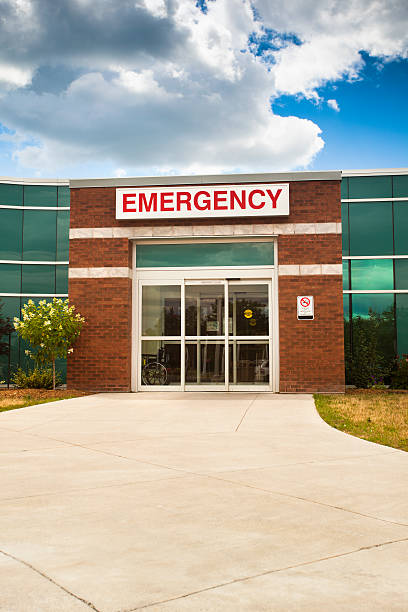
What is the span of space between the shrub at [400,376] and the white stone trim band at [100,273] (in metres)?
7.95

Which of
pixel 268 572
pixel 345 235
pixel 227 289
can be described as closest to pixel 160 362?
pixel 227 289

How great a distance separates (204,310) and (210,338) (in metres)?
0.75

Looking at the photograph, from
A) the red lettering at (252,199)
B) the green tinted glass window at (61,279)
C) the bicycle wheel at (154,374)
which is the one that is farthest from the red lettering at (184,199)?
the green tinted glass window at (61,279)

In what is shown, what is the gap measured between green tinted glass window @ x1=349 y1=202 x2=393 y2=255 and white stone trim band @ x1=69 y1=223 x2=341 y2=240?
18.3ft

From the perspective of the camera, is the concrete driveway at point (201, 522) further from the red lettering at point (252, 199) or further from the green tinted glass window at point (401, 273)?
the green tinted glass window at point (401, 273)

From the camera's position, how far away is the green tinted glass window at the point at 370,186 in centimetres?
2088

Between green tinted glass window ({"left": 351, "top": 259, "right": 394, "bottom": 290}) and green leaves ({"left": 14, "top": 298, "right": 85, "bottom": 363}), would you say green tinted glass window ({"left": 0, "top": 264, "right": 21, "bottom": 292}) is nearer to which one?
green leaves ({"left": 14, "top": 298, "right": 85, "bottom": 363})

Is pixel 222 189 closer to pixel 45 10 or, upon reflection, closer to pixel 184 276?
pixel 184 276

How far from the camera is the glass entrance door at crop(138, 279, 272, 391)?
52.1ft

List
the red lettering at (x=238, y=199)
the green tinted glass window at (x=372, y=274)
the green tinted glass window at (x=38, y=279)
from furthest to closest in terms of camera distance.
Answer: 1. the green tinted glass window at (x=38, y=279)
2. the green tinted glass window at (x=372, y=274)
3. the red lettering at (x=238, y=199)

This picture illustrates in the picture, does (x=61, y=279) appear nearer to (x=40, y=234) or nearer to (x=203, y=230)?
(x=40, y=234)

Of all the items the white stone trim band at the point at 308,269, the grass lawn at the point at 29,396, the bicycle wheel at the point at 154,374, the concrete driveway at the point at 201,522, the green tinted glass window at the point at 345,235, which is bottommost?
the grass lawn at the point at 29,396

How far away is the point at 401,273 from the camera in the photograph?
66.1 ft

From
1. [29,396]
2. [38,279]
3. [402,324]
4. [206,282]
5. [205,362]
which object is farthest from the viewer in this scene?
[38,279]
